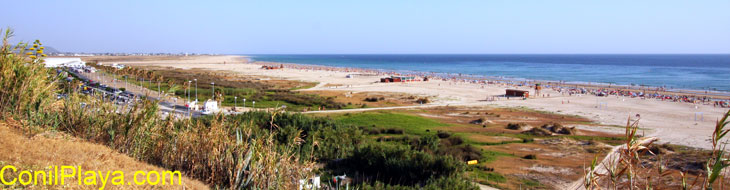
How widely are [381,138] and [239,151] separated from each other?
59.6 feet

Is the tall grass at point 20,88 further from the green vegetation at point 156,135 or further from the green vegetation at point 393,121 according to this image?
the green vegetation at point 393,121

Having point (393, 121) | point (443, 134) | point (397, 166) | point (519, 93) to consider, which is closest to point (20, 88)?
point (397, 166)

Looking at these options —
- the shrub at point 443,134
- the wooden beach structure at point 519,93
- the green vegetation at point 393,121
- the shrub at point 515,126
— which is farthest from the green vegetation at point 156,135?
the wooden beach structure at point 519,93

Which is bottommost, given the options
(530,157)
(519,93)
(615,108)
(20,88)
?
(530,157)

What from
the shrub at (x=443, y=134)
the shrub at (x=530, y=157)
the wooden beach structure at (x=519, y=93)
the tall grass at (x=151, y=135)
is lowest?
the shrub at (x=530, y=157)

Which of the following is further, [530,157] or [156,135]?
[530,157]

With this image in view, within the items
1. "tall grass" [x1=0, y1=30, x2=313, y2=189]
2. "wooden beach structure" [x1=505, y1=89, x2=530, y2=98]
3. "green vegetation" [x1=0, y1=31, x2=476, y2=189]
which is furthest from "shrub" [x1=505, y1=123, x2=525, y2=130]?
"tall grass" [x1=0, y1=30, x2=313, y2=189]

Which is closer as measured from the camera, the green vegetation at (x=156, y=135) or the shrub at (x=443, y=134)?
the green vegetation at (x=156, y=135)

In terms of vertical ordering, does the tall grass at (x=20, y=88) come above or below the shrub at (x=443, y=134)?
above

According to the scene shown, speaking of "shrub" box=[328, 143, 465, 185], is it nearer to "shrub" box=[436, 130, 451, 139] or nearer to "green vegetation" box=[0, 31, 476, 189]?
"green vegetation" box=[0, 31, 476, 189]

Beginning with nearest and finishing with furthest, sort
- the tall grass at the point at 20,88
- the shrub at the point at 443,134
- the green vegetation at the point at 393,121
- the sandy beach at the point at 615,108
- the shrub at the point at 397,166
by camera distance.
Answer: the tall grass at the point at 20,88, the shrub at the point at 397,166, the shrub at the point at 443,134, the green vegetation at the point at 393,121, the sandy beach at the point at 615,108

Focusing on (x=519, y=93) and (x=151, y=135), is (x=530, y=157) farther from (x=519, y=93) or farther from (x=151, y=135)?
(x=519, y=93)

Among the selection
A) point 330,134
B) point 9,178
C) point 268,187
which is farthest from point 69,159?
point 330,134

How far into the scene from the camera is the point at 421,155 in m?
15.5
